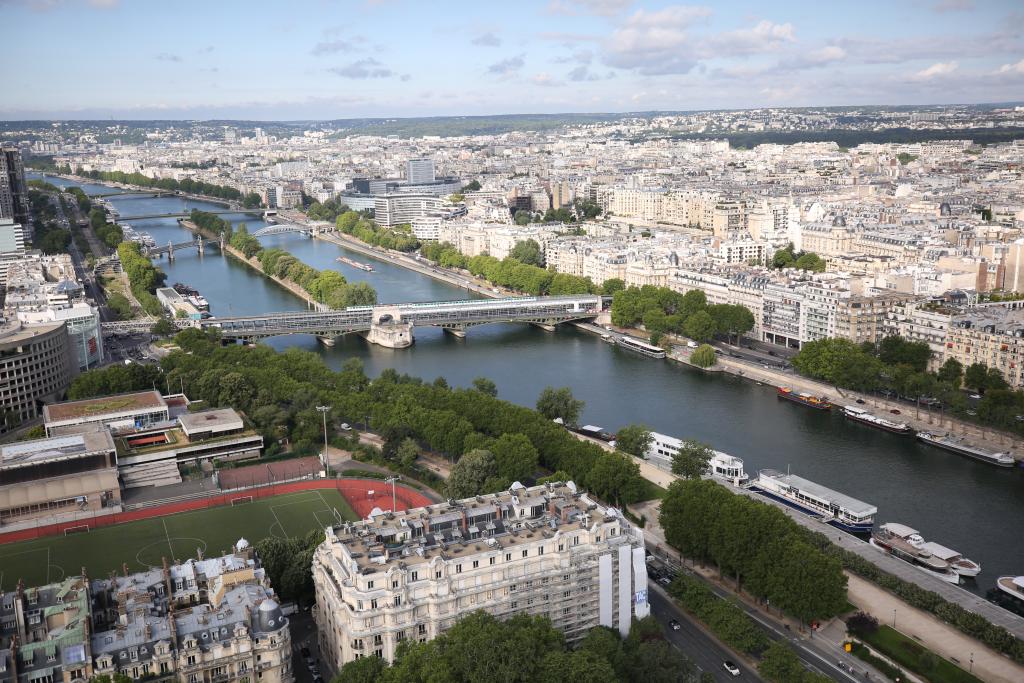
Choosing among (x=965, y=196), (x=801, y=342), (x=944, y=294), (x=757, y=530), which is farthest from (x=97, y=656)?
(x=965, y=196)

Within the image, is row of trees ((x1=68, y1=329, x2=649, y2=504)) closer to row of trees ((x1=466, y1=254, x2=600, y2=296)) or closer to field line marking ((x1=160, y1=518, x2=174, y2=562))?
field line marking ((x1=160, y1=518, x2=174, y2=562))

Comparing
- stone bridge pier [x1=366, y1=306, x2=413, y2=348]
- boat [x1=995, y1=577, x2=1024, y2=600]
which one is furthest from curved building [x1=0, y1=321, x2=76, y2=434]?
boat [x1=995, y1=577, x2=1024, y2=600]

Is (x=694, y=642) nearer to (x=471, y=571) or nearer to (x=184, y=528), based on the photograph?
(x=471, y=571)

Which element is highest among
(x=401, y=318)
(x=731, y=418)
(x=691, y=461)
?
(x=401, y=318)

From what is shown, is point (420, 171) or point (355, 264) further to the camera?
point (420, 171)

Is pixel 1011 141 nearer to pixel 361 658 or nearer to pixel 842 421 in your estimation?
pixel 842 421

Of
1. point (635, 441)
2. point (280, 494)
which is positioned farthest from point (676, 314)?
point (280, 494)

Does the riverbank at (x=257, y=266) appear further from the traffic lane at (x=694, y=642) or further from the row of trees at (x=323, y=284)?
the traffic lane at (x=694, y=642)
